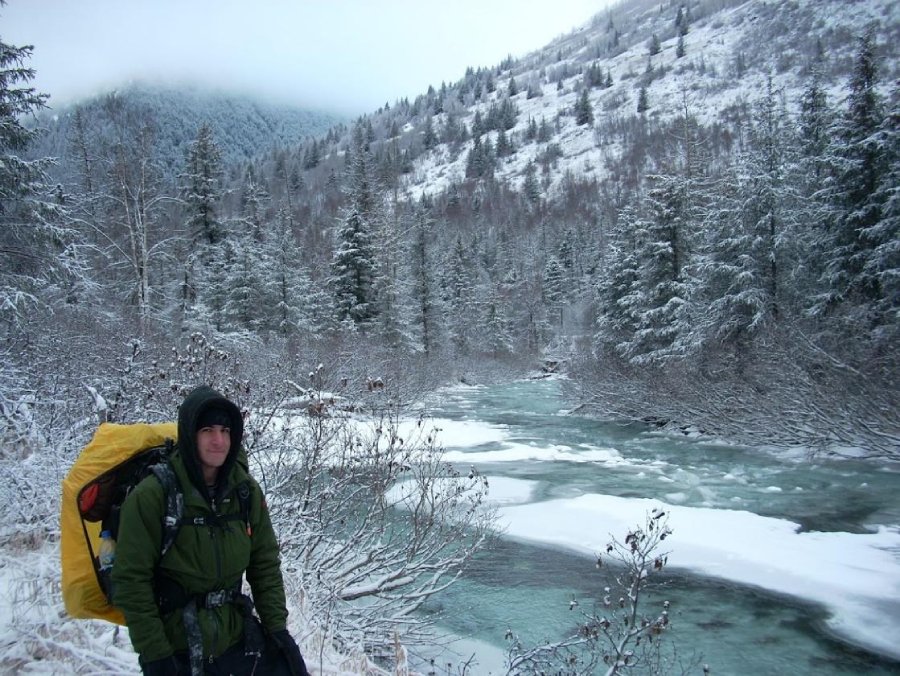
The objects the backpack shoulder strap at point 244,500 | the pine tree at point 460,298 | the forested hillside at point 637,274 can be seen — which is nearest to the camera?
the backpack shoulder strap at point 244,500

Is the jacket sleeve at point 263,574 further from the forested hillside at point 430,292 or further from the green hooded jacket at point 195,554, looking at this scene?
A: the forested hillside at point 430,292

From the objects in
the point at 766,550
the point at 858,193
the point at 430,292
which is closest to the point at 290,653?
the point at 766,550

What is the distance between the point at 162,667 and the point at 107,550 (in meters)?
0.54

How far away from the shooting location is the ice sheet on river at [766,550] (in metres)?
6.48

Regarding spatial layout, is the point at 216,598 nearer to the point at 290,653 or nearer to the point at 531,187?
the point at 290,653

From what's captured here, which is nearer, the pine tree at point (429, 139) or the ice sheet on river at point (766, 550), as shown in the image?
the ice sheet on river at point (766, 550)

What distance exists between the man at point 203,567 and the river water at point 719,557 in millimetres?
3407

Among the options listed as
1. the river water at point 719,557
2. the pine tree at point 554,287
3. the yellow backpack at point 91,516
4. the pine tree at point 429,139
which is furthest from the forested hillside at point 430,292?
the pine tree at point 429,139

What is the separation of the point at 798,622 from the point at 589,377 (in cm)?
1706

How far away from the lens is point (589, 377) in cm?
2320

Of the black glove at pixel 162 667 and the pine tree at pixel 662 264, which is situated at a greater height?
the pine tree at pixel 662 264

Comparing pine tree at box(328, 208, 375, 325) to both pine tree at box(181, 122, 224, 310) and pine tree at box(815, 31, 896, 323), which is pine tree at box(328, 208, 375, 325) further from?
pine tree at box(815, 31, 896, 323)

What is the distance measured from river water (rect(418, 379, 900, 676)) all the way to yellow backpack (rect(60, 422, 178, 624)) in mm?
3989

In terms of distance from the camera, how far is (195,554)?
7.85ft
